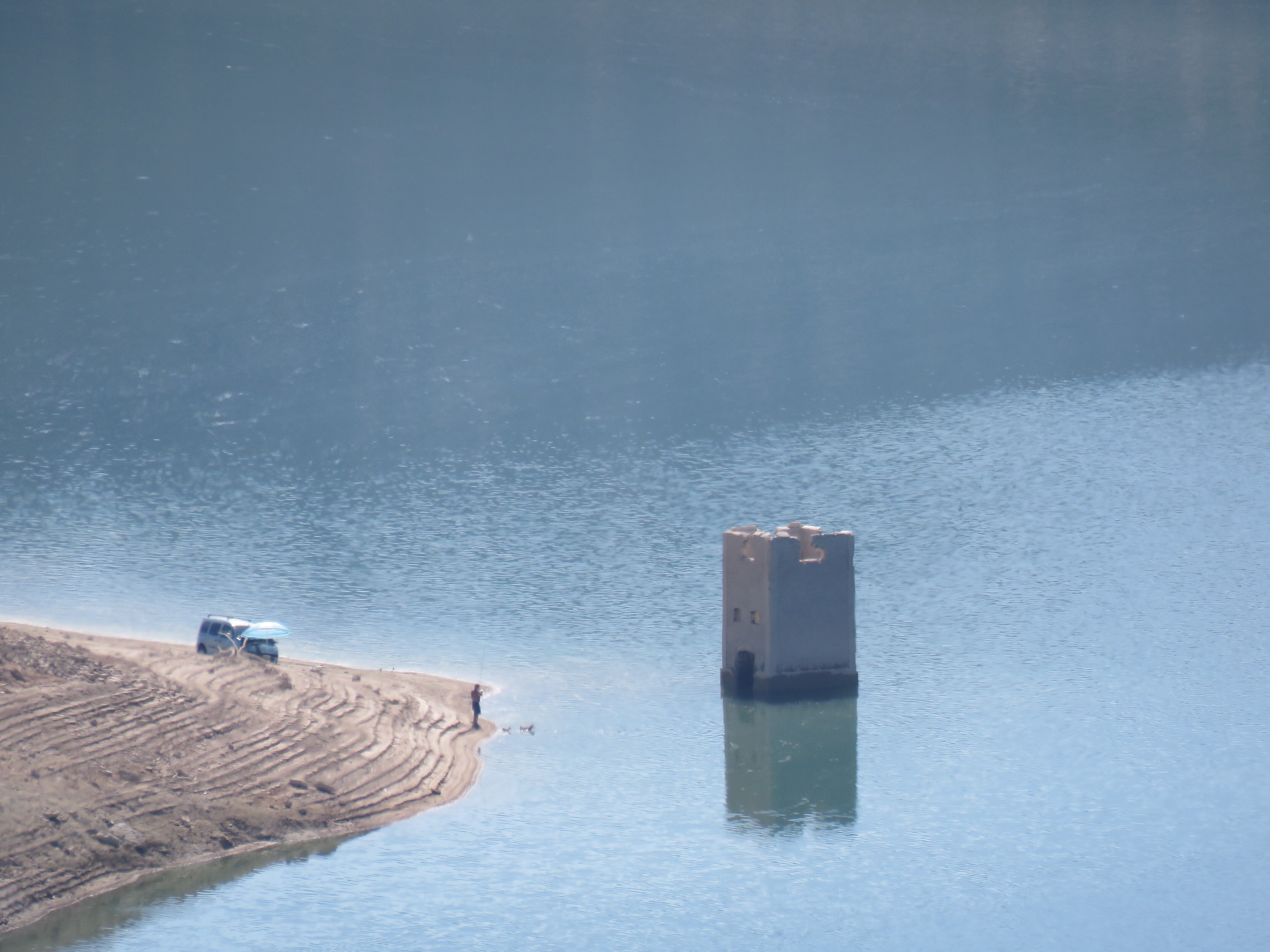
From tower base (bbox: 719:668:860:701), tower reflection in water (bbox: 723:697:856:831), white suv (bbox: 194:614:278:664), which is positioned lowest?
tower reflection in water (bbox: 723:697:856:831)

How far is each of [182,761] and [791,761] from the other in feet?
47.9

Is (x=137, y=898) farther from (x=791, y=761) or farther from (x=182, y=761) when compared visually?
(x=791, y=761)

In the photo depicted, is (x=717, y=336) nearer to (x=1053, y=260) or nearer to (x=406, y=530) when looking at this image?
(x=1053, y=260)

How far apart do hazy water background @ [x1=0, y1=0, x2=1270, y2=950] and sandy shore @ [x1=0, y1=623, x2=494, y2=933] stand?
2.88ft

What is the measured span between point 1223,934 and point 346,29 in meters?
93.9

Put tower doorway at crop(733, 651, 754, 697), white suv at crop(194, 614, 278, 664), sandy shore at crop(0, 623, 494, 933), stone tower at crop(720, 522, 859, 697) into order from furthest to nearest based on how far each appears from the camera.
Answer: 1. tower doorway at crop(733, 651, 754, 697)
2. stone tower at crop(720, 522, 859, 697)
3. white suv at crop(194, 614, 278, 664)
4. sandy shore at crop(0, 623, 494, 933)

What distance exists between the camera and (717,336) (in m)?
89.8

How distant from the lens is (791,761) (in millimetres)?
39031

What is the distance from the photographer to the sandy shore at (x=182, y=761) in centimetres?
2797

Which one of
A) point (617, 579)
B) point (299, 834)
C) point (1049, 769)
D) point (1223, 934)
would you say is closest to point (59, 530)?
point (617, 579)

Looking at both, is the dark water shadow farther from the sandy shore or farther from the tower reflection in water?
the tower reflection in water

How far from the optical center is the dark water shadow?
Answer: 85.4 ft

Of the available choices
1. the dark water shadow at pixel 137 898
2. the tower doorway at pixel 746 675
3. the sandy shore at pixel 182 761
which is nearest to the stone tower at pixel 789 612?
the tower doorway at pixel 746 675

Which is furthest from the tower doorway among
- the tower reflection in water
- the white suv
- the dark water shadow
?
the dark water shadow
